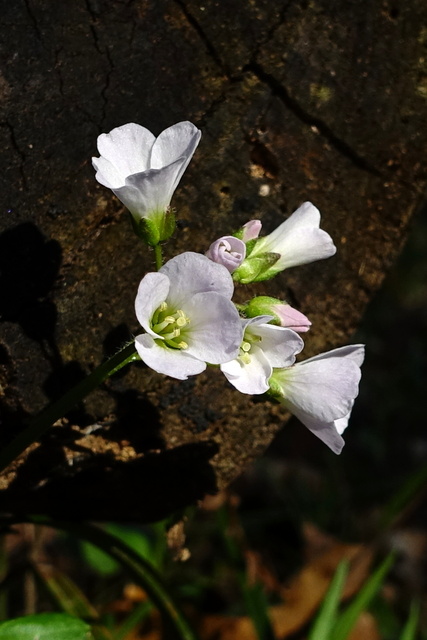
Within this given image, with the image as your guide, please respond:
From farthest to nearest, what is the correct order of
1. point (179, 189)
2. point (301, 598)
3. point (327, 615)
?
point (301, 598), point (327, 615), point (179, 189)

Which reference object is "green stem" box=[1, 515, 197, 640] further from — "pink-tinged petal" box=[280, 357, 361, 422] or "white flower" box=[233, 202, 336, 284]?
"white flower" box=[233, 202, 336, 284]

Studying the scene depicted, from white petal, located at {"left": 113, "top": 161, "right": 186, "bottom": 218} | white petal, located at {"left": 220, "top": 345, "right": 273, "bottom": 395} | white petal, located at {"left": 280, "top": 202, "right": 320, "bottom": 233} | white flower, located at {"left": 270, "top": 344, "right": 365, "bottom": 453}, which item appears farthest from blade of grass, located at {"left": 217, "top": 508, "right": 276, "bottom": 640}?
white petal, located at {"left": 113, "top": 161, "right": 186, "bottom": 218}

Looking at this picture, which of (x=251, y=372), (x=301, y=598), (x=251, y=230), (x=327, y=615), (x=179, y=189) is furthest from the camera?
(x=301, y=598)

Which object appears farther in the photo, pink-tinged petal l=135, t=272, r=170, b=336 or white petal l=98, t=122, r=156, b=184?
white petal l=98, t=122, r=156, b=184

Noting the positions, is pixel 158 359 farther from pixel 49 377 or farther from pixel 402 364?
pixel 402 364

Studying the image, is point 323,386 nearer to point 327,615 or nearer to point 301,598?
point 327,615

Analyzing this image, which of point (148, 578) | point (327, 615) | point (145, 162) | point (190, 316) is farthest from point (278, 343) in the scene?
point (327, 615)
